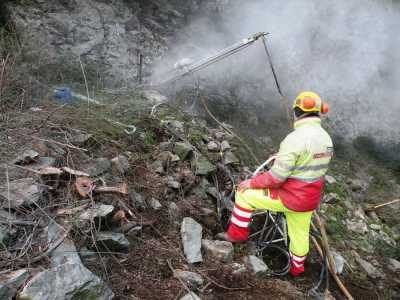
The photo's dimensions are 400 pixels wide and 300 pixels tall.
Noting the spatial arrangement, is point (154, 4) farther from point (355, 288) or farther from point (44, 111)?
point (355, 288)

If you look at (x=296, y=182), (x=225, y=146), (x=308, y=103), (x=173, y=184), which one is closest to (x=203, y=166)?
(x=173, y=184)

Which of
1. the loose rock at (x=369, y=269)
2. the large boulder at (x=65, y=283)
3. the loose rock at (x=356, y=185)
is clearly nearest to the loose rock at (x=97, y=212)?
the large boulder at (x=65, y=283)

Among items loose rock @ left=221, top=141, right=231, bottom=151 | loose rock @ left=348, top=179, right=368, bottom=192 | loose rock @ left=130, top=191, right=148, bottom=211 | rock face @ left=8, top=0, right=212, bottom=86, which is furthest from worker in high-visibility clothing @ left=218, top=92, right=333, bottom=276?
rock face @ left=8, top=0, right=212, bottom=86

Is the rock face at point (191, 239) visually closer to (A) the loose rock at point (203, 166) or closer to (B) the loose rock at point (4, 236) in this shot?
(A) the loose rock at point (203, 166)

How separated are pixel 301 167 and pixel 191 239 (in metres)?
1.20

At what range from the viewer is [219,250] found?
10.1ft

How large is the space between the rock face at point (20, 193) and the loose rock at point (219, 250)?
1.50m

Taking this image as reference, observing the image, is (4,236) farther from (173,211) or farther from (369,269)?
(369,269)

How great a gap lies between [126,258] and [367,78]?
842 centimetres

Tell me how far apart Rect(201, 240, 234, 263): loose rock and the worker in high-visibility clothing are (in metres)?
0.27

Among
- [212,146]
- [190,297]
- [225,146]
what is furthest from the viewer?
[225,146]

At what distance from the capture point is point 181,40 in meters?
7.78

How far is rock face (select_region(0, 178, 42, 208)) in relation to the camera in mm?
2541

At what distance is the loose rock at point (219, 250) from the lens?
308 centimetres
